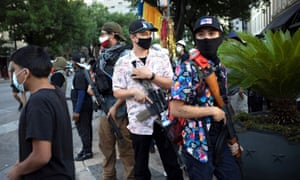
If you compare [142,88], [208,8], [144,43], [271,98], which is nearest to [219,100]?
[142,88]

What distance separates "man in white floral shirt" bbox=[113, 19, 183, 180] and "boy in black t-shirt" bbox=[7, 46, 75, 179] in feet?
3.84

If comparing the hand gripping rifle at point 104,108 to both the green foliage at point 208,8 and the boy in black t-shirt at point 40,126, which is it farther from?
the green foliage at point 208,8

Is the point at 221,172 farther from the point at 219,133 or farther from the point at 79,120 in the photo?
the point at 79,120

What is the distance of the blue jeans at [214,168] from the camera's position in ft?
9.23

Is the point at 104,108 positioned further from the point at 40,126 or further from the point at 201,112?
the point at 40,126

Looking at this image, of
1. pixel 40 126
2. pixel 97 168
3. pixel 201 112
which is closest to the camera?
pixel 40 126

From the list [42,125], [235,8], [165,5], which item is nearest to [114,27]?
[42,125]

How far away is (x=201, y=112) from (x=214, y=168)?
1.55 ft

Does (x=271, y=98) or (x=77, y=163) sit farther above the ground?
(x=271, y=98)

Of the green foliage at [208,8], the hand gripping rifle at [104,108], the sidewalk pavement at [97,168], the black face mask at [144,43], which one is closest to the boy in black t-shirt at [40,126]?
the black face mask at [144,43]

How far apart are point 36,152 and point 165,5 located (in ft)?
18.8

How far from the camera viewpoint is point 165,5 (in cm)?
752

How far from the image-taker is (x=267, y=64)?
383cm

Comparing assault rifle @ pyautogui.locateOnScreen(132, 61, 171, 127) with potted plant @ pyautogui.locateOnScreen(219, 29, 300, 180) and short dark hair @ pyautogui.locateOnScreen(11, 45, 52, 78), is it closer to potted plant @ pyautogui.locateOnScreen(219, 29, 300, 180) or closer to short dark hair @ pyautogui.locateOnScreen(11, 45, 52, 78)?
potted plant @ pyautogui.locateOnScreen(219, 29, 300, 180)
